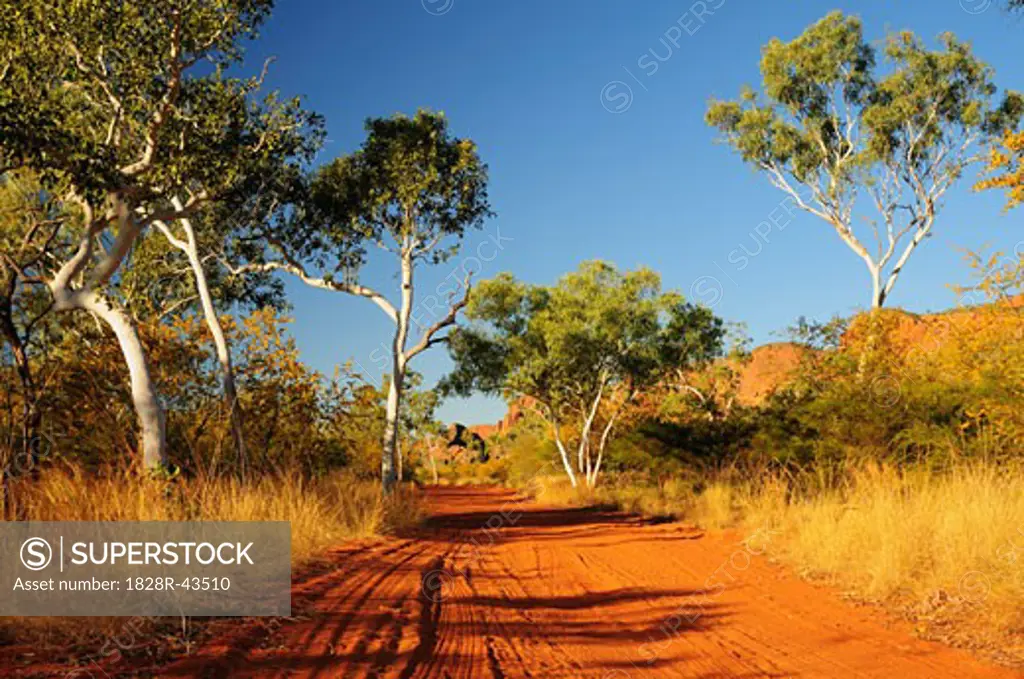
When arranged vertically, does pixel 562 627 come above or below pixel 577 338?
below

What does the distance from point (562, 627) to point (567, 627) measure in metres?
0.05

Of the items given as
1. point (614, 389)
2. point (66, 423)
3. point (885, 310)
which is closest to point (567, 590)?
point (66, 423)

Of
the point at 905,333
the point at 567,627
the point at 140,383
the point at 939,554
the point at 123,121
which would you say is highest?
the point at 123,121

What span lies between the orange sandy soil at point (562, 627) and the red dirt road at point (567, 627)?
0.06 feet

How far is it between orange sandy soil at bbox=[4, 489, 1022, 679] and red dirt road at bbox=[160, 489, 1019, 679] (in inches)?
0.7

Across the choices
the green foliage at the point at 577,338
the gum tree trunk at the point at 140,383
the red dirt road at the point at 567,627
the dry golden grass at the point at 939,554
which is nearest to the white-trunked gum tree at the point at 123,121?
the gum tree trunk at the point at 140,383

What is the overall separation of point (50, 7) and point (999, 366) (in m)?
15.2

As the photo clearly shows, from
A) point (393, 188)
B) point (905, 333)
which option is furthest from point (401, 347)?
point (905, 333)

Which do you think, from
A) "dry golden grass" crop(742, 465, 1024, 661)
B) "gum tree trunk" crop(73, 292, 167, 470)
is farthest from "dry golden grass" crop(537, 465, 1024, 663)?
"gum tree trunk" crop(73, 292, 167, 470)

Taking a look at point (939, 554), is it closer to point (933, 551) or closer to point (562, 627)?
point (933, 551)

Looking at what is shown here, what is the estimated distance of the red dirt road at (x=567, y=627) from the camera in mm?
4977

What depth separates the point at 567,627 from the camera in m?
6.42

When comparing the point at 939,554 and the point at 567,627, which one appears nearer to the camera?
the point at 567,627

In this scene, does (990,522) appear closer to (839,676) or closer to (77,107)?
(839,676)
